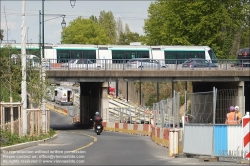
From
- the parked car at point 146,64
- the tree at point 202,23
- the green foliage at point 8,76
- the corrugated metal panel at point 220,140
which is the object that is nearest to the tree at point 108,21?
the tree at point 202,23

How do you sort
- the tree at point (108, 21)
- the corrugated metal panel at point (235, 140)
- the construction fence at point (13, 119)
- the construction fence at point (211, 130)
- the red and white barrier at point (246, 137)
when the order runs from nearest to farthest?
the red and white barrier at point (246, 137) < the corrugated metal panel at point (235, 140) < the construction fence at point (211, 130) < the construction fence at point (13, 119) < the tree at point (108, 21)

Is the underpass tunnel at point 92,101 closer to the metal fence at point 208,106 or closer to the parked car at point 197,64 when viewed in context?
the parked car at point 197,64

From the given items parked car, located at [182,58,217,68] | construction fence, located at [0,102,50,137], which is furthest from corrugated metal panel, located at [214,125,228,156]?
parked car, located at [182,58,217,68]

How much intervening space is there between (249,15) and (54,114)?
1219 inches

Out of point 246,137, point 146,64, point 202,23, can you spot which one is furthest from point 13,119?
point 202,23

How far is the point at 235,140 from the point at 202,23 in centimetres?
6375

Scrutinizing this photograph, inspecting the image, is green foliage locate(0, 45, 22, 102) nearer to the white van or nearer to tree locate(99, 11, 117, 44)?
the white van

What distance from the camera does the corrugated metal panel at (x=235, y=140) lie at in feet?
64.1

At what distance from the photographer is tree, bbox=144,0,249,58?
274ft

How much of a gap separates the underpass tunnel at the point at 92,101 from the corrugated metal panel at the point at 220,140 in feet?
135

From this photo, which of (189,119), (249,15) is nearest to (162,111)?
(189,119)

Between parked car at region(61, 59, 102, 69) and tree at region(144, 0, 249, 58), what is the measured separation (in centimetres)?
2571

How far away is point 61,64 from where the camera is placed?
2276 inches

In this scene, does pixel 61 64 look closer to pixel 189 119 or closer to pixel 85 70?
pixel 85 70
